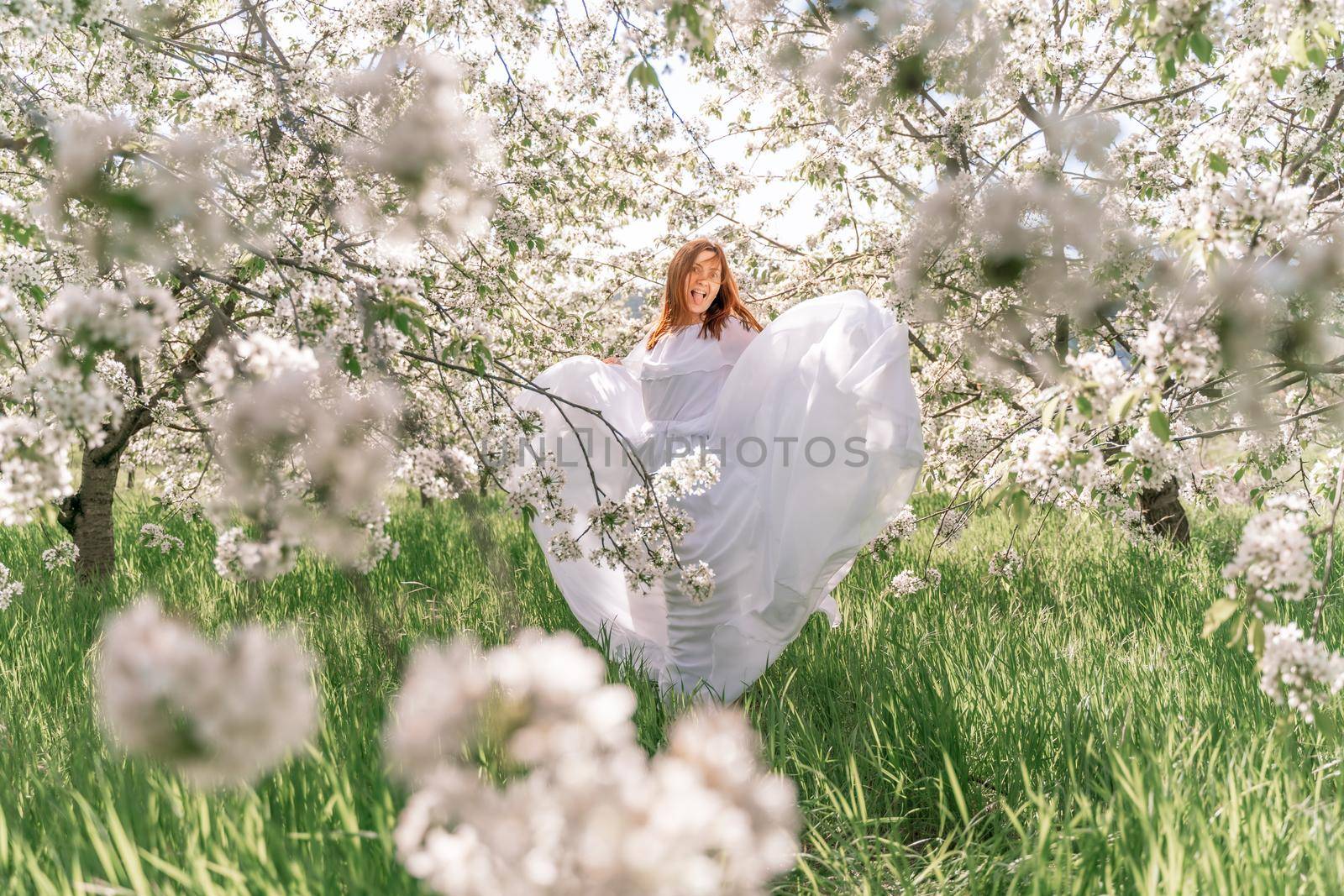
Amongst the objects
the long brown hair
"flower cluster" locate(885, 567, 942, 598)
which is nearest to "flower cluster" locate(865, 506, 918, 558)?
"flower cluster" locate(885, 567, 942, 598)

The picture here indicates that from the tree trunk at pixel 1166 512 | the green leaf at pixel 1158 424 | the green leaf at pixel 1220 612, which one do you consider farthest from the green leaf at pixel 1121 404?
the tree trunk at pixel 1166 512

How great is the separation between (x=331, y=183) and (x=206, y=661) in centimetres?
274

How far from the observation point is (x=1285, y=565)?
5.07ft

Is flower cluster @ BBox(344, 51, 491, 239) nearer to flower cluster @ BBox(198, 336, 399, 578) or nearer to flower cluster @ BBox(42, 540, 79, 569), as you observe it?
flower cluster @ BBox(198, 336, 399, 578)

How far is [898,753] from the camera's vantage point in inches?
105

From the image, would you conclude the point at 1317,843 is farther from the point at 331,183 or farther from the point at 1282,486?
the point at 331,183

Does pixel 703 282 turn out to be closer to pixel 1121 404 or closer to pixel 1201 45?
pixel 1201 45

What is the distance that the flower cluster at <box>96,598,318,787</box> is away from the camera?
0.90 m

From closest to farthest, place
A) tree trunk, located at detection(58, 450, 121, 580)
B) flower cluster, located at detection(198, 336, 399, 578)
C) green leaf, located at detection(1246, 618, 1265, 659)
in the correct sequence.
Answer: flower cluster, located at detection(198, 336, 399, 578) < green leaf, located at detection(1246, 618, 1265, 659) < tree trunk, located at detection(58, 450, 121, 580)

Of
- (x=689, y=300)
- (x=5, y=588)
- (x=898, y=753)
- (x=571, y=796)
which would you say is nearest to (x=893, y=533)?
(x=689, y=300)

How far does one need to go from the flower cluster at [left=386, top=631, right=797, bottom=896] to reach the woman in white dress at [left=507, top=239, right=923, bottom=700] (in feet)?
6.38

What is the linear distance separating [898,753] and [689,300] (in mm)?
2482

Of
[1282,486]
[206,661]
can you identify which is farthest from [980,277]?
[206,661]

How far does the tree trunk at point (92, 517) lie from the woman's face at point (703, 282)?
12.1 feet
